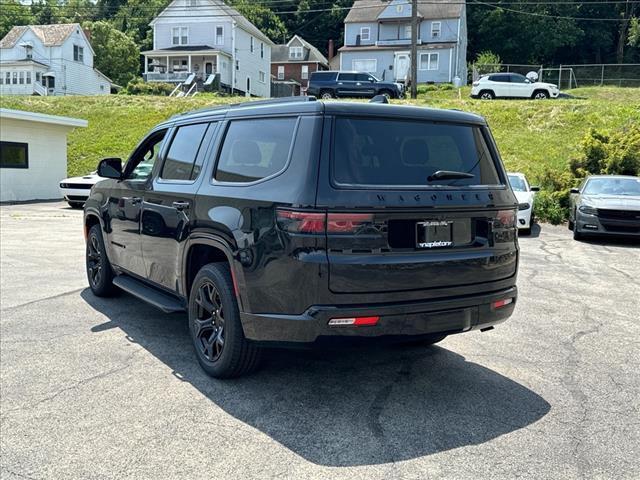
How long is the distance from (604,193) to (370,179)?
11602mm

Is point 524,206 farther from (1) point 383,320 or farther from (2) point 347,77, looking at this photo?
(2) point 347,77

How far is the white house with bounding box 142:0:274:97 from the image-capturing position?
4962 centimetres

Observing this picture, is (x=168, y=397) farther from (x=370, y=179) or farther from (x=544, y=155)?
(x=544, y=155)

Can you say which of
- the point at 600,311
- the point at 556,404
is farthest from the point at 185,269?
the point at 600,311

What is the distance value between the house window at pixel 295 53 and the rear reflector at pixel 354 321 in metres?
66.0

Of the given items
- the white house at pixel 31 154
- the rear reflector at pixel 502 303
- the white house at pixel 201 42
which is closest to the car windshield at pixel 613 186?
the rear reflector at pixel 502 303

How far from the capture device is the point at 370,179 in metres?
3.70

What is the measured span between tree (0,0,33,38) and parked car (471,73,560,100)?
71098 millimetres

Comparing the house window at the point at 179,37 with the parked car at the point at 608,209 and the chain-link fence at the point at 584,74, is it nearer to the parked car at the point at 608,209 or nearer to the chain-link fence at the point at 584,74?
the chain-link fence at the point at 584,74

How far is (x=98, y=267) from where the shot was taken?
22.6ft

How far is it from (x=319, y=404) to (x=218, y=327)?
95cm

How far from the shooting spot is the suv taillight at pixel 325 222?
350 centimetres

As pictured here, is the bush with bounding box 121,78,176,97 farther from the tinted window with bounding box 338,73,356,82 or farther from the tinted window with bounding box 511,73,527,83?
the tinted window with bounding box 511,73,527,83

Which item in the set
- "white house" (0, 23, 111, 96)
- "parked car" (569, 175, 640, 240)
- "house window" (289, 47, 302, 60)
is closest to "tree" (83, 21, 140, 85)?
"white house" (0, 23, 111, 96)
